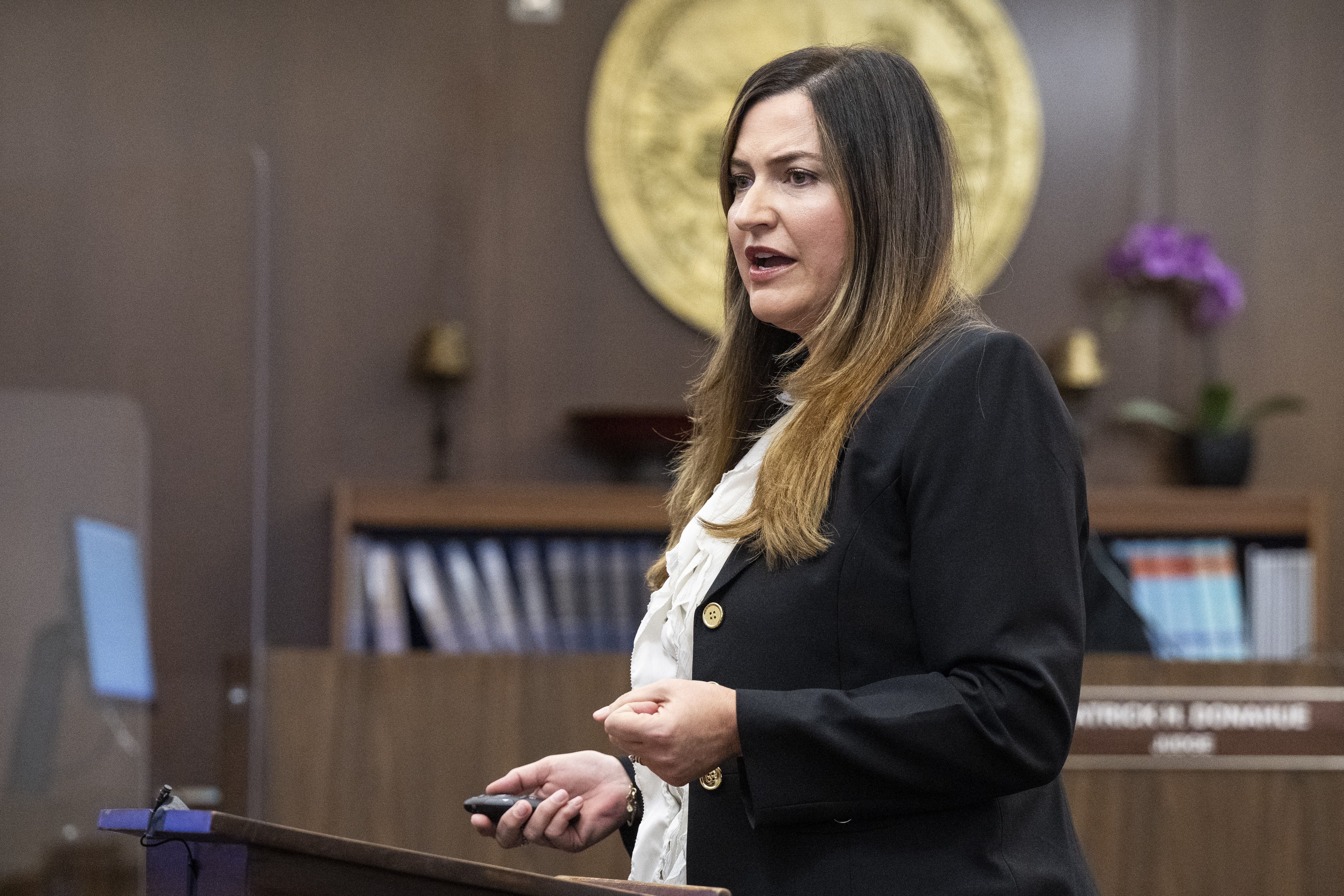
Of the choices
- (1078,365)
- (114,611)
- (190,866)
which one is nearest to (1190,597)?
(1078,365)

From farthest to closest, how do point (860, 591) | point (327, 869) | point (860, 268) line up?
point (860, 268) → point (860, 591) → point (327, 869)

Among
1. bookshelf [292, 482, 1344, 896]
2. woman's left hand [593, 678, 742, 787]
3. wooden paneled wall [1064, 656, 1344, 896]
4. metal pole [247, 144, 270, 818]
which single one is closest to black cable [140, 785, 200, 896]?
woman's left hand [593, 678, 742, 787]

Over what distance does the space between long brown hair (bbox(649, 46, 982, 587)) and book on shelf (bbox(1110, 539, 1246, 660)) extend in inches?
111

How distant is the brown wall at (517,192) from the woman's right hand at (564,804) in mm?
2815

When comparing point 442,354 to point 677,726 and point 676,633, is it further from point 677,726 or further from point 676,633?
point 677,726

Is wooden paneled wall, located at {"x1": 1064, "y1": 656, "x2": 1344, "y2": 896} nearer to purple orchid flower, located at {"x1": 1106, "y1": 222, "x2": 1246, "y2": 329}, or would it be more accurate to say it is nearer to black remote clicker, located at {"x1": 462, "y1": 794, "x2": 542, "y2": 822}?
purple orchid flower, located at {"x1": 1106, "y1": 222, "x2": 1246, "y2": 329}

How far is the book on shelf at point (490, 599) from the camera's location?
12.6 feet

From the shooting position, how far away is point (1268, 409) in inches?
167

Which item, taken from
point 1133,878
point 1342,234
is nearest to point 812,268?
point 1133,878

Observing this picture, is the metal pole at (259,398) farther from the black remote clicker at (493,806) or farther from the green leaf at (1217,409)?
the green leaf at (1217,409)

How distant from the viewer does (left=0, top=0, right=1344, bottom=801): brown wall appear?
4.24m

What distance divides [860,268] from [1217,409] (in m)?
3.29

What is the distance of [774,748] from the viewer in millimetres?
1084

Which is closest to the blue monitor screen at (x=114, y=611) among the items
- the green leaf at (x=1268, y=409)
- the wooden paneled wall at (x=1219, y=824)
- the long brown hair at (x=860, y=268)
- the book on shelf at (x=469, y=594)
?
the book on shelf at (x=469, y=594)
